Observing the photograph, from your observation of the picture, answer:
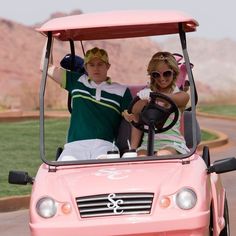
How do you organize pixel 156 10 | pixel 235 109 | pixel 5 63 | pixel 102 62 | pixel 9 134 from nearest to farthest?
pixel 156 10
pixel 102 62
pixel 9 134
pixel 235 109
pixel 5 63

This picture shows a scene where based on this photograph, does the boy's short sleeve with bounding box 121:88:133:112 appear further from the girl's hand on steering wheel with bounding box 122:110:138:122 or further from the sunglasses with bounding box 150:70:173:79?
the sunglasses with bounding box 150:70:173:79

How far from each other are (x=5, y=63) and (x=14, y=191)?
153ft

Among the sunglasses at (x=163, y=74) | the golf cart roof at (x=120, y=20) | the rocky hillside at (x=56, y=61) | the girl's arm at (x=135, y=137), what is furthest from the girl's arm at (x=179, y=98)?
the rocky hillside at (x=56, y=61)

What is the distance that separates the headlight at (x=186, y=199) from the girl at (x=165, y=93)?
86 centimetres

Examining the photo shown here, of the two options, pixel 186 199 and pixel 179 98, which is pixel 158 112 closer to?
pixel 179 98

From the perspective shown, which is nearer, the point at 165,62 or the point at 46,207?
the point at 46,207

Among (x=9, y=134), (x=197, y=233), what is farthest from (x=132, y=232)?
(x=9, y=134)

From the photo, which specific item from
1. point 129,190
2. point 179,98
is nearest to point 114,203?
point 129,190

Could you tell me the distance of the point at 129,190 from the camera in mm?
6051

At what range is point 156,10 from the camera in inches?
273

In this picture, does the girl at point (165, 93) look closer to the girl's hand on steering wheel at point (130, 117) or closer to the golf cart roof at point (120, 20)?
the girl's hand on steering wheel at point (130, 117)

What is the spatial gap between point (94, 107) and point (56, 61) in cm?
5145

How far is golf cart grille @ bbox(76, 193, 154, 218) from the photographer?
5.99 meters

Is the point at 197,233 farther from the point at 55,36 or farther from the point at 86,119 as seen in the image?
the point at 55,36
